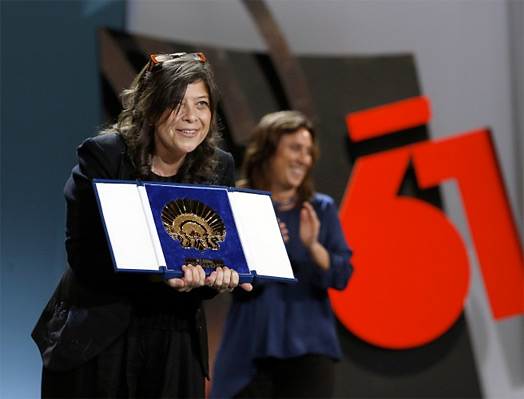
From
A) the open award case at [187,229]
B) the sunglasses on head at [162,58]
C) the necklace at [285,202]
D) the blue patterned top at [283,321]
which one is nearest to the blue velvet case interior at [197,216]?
the open award case at [187,229]

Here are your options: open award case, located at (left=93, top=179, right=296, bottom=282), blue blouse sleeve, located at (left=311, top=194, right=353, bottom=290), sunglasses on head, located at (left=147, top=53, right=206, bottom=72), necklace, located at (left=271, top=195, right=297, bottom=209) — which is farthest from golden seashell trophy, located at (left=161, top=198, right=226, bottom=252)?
necklace, located at (left=271, top=195, right=297, bottom=209)

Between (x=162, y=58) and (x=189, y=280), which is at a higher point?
(x=162, y=58)

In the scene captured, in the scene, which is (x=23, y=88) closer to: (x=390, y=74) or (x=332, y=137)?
(x=332, y=137)

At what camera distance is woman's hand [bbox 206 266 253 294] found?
183 centimetres

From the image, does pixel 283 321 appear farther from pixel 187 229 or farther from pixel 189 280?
pixel 189 280

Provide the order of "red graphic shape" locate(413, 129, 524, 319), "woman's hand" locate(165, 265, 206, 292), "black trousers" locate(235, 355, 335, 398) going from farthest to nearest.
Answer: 1. "red graphic shape" locate(413, 129, 524, 319)
2. "black trousers" locate(235, 355, 335, 398)
3. "woman's hand" locate(165, 265, 206, 292)

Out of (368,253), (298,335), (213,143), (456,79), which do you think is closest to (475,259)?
(368,253)

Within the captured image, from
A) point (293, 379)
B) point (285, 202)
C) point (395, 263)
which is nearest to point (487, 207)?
point (395, 263)

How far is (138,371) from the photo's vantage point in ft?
6.28

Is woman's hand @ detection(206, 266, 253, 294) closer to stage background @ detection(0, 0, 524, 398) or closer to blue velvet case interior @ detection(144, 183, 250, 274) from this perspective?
blue velvet case interior @ detection(144, 183, 250, 274)

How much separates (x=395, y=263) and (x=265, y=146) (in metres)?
1.12

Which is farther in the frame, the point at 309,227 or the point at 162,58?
the point at 309,227

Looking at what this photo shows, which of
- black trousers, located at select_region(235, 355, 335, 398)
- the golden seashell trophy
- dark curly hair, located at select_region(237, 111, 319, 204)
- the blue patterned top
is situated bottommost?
black trousers, located at select_region(235, 355, 335, 398)

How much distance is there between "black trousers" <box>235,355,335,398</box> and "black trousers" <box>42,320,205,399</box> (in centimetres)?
132
